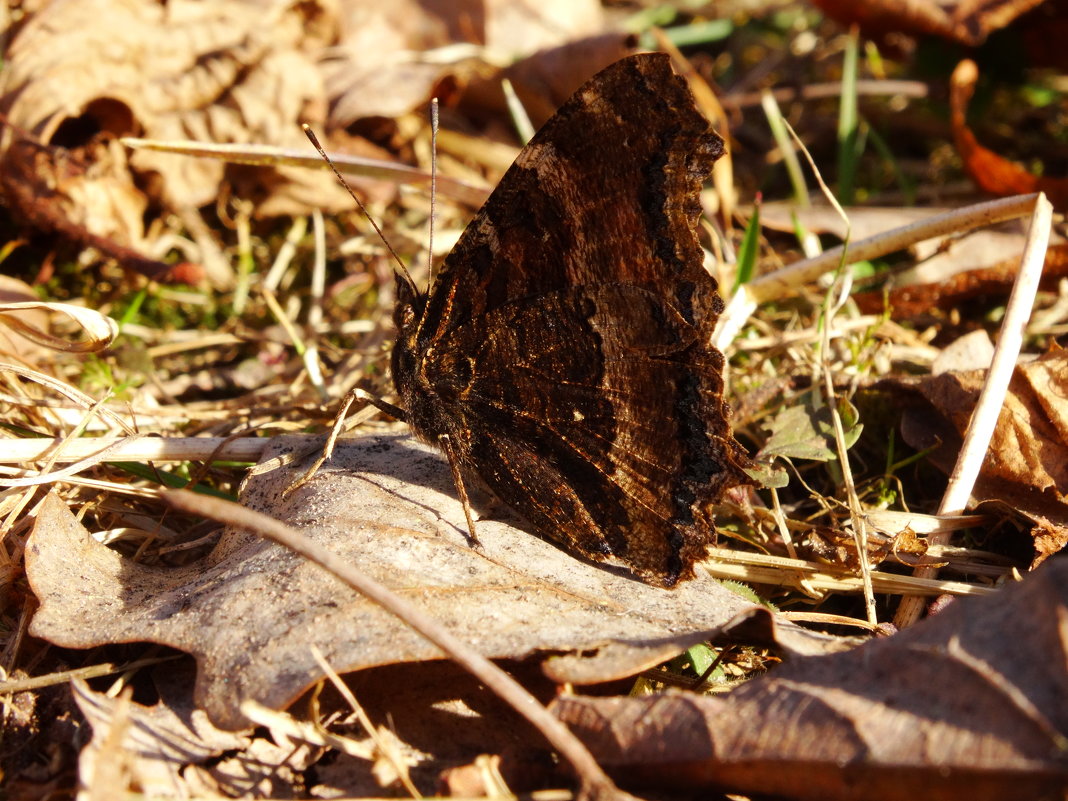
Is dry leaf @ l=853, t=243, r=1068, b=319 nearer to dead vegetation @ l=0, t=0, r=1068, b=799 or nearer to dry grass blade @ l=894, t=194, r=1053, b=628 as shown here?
dead vegetation @ l=0, t=0, r=1068, b=799

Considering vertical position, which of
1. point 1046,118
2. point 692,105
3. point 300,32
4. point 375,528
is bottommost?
point 375,528

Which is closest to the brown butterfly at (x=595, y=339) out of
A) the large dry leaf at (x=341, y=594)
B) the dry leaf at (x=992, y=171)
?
the large dry leaf at (x=341, y=594)

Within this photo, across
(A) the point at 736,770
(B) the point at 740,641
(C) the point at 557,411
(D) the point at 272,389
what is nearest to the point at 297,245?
(D) the point at 272,389

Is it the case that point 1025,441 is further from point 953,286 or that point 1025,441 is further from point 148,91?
point 148,91

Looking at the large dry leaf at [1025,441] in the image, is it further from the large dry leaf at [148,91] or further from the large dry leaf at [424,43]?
the large dry leaf at [148,91]

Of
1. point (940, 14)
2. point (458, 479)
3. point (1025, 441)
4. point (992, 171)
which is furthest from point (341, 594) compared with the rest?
point (940, 14)

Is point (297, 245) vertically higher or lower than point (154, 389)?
higher

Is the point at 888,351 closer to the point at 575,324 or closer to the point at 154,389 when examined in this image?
the point at 575,324
